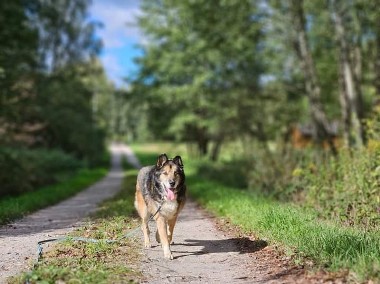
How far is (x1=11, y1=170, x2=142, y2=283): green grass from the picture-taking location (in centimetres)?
595

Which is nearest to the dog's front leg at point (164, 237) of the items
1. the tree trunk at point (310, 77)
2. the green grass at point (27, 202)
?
the green grass at point (27, 202)

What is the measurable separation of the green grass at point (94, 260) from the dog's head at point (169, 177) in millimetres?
1170

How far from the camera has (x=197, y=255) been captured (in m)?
7.86

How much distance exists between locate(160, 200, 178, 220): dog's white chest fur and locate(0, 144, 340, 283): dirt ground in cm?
72

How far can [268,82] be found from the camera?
3288 centimetres

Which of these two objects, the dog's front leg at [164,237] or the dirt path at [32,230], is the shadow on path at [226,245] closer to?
the dog's front leg at [164,237]

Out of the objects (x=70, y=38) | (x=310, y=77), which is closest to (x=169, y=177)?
(x=310, y=77)

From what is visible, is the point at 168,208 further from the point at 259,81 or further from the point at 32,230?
the point at 259,81

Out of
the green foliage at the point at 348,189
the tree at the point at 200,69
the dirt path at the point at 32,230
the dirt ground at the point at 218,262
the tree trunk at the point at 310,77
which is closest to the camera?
the dirt ground at the point at 218,262

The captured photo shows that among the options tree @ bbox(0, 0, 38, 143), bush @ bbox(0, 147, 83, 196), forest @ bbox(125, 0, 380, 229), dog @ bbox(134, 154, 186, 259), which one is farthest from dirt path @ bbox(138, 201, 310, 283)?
bush @ bbox(0, 147, 83, 196)

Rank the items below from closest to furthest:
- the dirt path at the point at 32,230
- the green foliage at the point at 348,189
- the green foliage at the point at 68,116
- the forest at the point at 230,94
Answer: the dirt path at the point at 32,230 → the green foliage at the point at 348,189 → the forest at the point at 230,94 → the green foliage at the point at 68,116

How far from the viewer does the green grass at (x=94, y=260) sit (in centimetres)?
595

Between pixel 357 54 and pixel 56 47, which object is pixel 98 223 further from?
pixel 56 47

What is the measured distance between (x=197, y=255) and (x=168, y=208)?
99 centimetres
